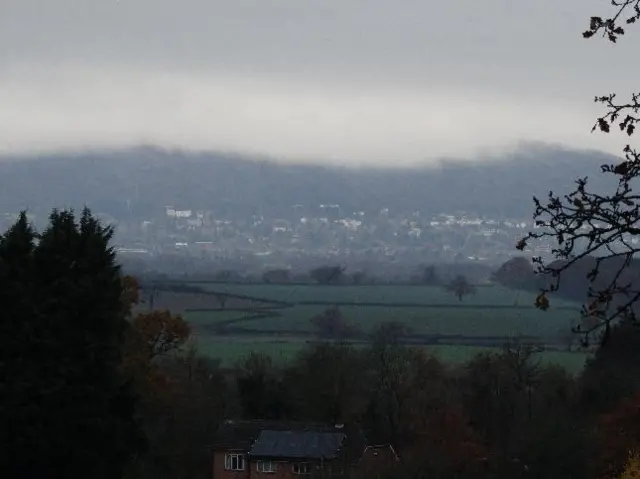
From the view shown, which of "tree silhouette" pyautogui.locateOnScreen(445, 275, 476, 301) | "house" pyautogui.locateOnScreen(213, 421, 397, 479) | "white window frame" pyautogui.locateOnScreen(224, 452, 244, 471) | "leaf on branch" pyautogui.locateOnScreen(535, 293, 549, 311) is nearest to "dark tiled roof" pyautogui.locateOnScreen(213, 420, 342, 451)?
"house" pyautogui.locateOnScreen(213, 421, 397, 479)

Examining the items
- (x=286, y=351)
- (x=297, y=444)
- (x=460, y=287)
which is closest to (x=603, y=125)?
(x=297, y=444)

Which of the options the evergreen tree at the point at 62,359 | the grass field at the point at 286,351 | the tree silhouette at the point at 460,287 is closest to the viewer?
the evergreen tree at the point at 62,359

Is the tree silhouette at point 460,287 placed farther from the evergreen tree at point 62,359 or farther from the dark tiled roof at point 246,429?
the evergreen tree at point 62,359

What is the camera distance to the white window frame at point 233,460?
133 ft

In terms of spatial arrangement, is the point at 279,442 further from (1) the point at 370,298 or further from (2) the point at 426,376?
(1) the point at 370,298

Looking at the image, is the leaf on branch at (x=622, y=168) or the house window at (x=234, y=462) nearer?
the leaf on branch at (x=622, y=168)

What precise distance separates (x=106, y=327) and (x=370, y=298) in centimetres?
6976

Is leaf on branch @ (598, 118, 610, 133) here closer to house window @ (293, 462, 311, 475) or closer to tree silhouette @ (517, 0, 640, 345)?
tree silhouette @ (517, 0, 640, 345)

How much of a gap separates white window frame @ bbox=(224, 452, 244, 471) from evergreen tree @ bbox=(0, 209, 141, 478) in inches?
674

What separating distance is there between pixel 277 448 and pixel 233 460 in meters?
1.80

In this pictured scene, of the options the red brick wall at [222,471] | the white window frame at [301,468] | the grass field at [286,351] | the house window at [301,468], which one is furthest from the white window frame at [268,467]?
the grass field at [286,351]

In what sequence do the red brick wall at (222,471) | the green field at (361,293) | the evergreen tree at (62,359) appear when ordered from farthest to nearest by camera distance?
the green field at (361,293) → the red brick wall at (222,471) → the evergreen tree at (62,359)

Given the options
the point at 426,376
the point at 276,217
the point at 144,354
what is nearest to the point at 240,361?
the point at 426,376

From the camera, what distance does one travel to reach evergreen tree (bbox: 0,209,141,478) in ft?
71.0
